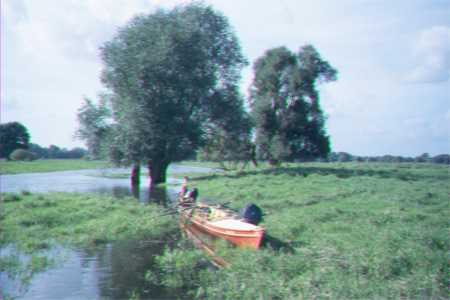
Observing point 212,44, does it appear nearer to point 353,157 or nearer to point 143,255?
point 143,255

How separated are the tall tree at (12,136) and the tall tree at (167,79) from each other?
26627mm

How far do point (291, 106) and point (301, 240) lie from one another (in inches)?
1597

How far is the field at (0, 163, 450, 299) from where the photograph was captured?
32.9 feet

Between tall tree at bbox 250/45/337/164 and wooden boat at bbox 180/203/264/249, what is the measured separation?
118 ft

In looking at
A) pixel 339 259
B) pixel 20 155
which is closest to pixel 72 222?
pixel 339 259

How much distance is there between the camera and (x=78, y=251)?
15227mm

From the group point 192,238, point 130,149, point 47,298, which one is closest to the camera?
point 47,298

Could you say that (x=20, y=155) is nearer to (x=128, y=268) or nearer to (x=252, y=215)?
(x=128, y=268)

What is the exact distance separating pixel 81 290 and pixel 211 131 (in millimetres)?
31924

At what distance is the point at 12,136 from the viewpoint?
200ft

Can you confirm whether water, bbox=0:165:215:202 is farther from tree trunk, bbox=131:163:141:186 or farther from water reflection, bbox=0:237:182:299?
water reflection, bbox=0:237:182:299

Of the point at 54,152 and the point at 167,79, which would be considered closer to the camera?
the point at 167,79

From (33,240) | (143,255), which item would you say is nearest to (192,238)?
(143,255)

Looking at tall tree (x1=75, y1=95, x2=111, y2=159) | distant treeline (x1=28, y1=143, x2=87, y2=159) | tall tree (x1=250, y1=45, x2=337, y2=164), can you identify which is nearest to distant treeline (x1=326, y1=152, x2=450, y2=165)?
tall tree (x1=250, y1=45, x2=337, y2=164)
